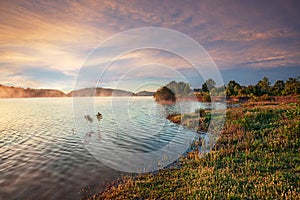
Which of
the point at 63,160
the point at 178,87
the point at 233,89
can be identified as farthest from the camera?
the point at 233,89

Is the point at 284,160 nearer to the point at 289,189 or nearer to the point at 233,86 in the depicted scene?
the point at 289,189

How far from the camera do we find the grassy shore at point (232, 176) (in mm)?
7866

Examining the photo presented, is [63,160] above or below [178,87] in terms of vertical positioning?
below

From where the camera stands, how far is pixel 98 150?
16.8 meters

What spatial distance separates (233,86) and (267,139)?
303 feet

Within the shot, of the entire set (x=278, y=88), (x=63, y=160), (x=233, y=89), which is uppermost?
(x=278, y=88)

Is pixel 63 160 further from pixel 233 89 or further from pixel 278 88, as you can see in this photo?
pixel 278 88

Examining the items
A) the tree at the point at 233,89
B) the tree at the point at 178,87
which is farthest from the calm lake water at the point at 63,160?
the tree at the point at 233,89

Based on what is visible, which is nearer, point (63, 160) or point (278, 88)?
point (63, 160)

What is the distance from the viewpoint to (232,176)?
923 centimetres

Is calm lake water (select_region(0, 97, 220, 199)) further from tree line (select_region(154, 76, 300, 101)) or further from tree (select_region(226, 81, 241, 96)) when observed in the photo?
tree (select_region(226, 81, 241, 96))

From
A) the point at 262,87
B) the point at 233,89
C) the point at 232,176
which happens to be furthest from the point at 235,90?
the point at 232,176

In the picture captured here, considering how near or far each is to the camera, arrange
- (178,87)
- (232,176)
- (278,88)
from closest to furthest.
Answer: (232,176) → (178,87) → (278,88)

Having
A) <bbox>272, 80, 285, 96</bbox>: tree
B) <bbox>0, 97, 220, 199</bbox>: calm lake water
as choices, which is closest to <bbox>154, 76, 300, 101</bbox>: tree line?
<bbox>272, 80, 285, 96</bbox>: tree
